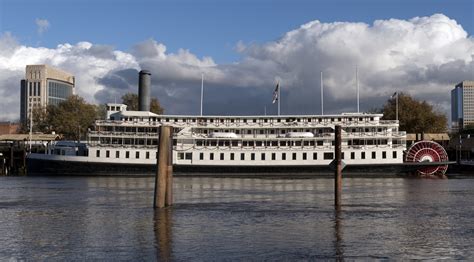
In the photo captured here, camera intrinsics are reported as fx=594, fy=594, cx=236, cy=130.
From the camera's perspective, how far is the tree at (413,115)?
10125 centimetres

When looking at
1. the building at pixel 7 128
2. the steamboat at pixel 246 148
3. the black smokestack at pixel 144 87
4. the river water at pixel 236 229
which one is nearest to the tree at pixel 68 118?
the black smokestack at pixel 144 87

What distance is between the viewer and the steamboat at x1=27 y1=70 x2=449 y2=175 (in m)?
65.6

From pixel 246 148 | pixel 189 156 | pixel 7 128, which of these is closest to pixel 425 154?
pixel 246 148

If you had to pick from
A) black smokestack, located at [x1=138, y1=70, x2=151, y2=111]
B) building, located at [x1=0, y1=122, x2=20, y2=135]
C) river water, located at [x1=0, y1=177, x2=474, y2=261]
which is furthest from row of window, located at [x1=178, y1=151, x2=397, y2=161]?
building, located at [x1=0, y1=122, x2=20, y2=135]

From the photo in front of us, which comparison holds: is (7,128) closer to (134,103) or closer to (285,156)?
(134,103)

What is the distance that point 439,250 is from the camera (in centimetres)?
1636

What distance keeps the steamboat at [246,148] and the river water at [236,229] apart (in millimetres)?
33453

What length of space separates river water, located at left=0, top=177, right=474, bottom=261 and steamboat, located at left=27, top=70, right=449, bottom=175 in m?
33.5

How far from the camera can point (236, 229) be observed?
66.8 feet

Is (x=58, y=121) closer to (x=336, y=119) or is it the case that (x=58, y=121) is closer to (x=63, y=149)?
(x=63, y=149)

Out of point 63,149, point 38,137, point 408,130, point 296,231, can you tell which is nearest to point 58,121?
point 38,137

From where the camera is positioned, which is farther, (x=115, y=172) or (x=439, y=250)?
(x=115, y=172)

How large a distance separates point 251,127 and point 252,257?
52371 mm

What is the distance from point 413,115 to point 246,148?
152 ft
